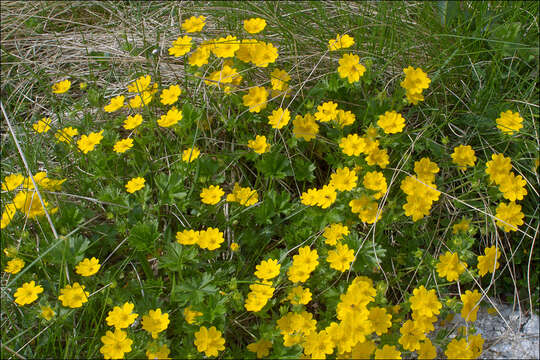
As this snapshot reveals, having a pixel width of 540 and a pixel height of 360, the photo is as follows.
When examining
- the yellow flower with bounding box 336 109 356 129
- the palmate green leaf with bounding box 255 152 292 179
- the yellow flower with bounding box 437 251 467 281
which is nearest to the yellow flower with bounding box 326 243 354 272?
the yellow flower with bounding box 437 251 467 281

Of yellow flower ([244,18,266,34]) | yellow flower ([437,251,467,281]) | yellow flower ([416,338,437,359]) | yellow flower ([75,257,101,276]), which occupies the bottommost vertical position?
yellow flower ([416,338,437,359])

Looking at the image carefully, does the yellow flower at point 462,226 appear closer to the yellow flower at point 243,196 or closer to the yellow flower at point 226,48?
the yellow flower at point 243,196

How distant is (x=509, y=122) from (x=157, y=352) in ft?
6.26

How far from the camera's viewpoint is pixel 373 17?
3.18m

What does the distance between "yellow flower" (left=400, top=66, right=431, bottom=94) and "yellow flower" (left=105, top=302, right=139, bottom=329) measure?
1582 mm

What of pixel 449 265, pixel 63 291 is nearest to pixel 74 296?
pixel 63 291

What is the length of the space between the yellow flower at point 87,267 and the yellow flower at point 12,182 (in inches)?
24.8

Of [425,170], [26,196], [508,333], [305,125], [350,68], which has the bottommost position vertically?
[508,333]

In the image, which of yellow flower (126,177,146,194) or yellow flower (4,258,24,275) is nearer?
yellow flower (4,258,24,275)

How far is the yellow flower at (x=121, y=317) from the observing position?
6.50ft

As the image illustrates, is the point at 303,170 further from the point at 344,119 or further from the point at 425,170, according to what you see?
the point at 425,170

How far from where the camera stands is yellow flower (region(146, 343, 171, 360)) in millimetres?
1899

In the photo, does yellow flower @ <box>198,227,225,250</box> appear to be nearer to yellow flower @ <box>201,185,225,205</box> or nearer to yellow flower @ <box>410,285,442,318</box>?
yellow flower @ <box>201,185,225,205</box>

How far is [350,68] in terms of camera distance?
249 centimetres
